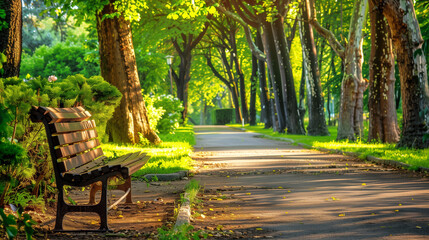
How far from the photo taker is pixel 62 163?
6.28m

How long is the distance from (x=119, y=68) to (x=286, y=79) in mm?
12444

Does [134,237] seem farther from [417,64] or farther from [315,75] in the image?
[315,75]

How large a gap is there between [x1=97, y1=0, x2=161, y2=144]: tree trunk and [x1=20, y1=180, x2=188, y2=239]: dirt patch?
878cm

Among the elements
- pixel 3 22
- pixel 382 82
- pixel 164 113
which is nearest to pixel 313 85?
pixel 382 82

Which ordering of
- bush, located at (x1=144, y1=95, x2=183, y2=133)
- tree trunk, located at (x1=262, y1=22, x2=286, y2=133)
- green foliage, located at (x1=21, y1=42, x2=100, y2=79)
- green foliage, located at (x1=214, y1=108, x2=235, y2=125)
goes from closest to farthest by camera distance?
bush, located at (x1=144, y1=95, x2=183, y2=133), tree trunk, located at (x1=262, y1=22, x2=286, y2=133), green foliage, located at (x1=21, y1=42, x2=100, y2=79), green foliage, located at (x1=214, y1=108, x2=235, y2=125)

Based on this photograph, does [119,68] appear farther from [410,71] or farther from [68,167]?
[68,167]

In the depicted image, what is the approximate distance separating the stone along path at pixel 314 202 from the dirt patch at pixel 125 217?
493 millimetres

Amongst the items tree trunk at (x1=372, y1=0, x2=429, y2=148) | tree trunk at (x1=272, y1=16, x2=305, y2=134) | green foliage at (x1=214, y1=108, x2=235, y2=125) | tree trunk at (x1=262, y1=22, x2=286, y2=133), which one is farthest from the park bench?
green foliage at (x1=214, y1=108, x2=235, y2=125)

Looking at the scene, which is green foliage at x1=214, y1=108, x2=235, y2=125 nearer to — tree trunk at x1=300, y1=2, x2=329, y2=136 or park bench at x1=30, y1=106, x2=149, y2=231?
tree trunk at x1=300, y1=2, x2=329, y2=136

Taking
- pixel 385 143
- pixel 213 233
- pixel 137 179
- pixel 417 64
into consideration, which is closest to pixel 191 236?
pixel 213 233

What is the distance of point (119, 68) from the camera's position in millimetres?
18750

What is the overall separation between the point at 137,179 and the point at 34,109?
5296 millimetres

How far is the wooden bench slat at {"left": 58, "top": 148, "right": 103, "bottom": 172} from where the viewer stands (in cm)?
629

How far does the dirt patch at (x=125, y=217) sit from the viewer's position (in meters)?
6.19
